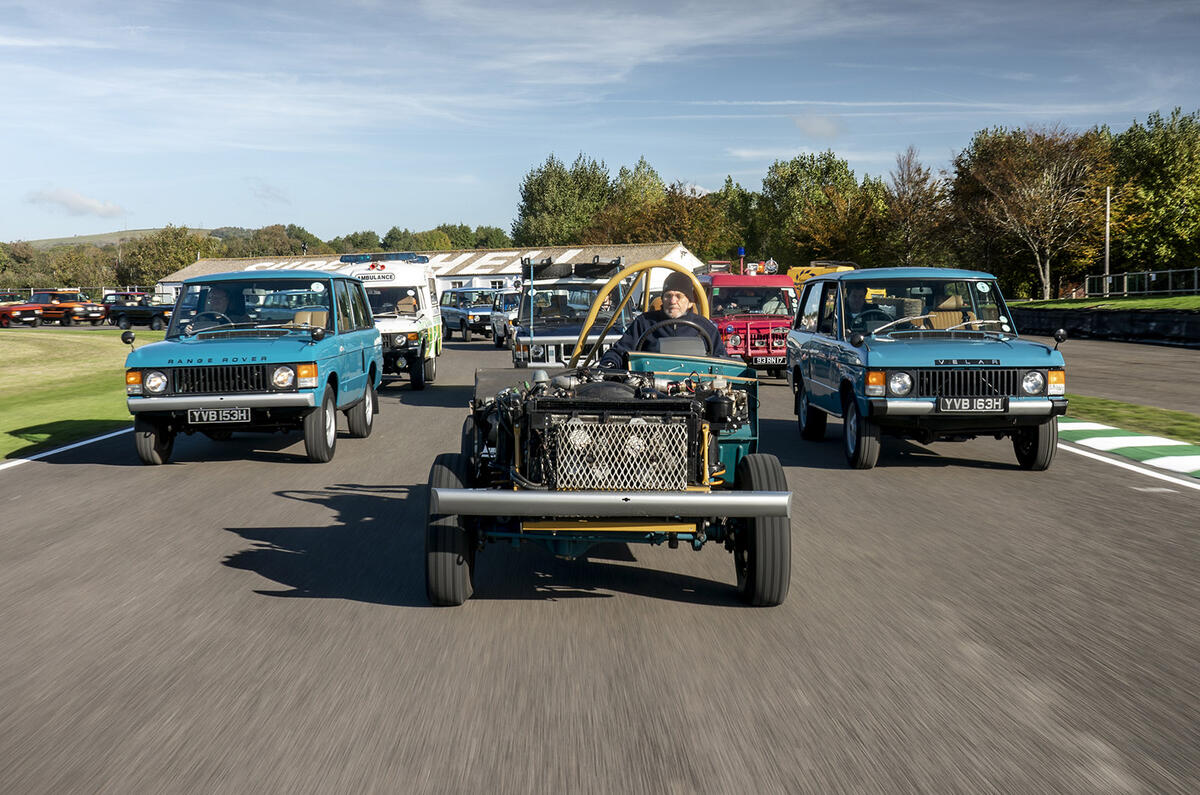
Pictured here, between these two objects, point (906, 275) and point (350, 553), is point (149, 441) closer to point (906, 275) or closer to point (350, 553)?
Result: point (350, 553)

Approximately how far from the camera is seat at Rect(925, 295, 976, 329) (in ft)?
40.0

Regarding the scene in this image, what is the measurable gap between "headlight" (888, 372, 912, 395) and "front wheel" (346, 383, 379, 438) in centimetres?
650

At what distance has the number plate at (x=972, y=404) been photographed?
1061 cm

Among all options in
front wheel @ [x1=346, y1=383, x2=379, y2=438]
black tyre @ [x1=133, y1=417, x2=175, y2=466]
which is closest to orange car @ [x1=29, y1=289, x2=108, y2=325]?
front wheel @ [x1=346, y1=383, x2=379, y2=438]

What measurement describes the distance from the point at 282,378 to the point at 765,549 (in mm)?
7051

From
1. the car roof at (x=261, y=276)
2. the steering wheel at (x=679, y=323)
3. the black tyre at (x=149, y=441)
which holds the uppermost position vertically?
the car roof at (x=261, y=276)

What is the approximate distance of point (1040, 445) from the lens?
10.9 metres

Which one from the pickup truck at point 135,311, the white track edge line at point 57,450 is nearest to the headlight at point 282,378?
the white track edge line at point 57,450

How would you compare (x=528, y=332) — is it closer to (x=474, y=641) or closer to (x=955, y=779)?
(x=474, y=641)

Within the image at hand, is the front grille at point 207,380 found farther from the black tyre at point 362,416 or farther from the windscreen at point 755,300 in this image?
the windscreen at point 755,300

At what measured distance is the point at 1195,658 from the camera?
5.19 m

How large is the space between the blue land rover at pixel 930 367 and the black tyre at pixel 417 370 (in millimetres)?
9646

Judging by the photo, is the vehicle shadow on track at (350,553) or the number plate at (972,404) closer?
the vehicle shadow on track at (350,553)

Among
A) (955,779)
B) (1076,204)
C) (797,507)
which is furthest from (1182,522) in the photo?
(1076,204)
